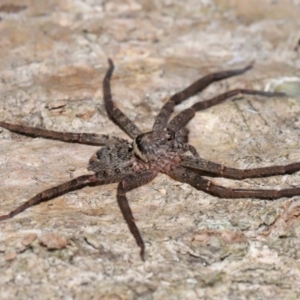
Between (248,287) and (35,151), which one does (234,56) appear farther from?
(248,287)

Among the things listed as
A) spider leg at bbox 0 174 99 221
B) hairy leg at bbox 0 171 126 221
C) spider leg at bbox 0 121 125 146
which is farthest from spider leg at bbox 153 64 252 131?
spider leg at bbox 0 174 99 221

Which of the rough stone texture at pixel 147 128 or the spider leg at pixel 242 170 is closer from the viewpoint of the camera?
the rough stone texture at pixel 147 128

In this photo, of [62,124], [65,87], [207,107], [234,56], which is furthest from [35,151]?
[234,56]

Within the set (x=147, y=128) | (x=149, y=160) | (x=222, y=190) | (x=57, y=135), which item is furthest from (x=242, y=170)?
(x=57, y=135)

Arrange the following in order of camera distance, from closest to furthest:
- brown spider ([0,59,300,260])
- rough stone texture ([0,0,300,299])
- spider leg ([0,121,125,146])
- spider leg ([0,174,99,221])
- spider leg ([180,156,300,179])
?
rough stone texture ([0,0,300,299]), spider leg ([0,174,99,221]), brown spider ([0,59,300,260]), spider leg ([180,156,300,179]), spider leg ([0,121,125,146])

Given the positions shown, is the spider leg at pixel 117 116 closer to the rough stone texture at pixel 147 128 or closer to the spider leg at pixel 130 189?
the rough stone texture at pixel 147 128

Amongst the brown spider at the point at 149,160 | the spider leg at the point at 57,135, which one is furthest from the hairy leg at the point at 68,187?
the spider leg at the point at 57,135

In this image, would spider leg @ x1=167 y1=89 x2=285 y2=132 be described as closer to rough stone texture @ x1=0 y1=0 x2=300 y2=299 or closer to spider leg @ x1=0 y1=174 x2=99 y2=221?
rough stone texture @ x1=0 y1=0 x2=300 y2=299
